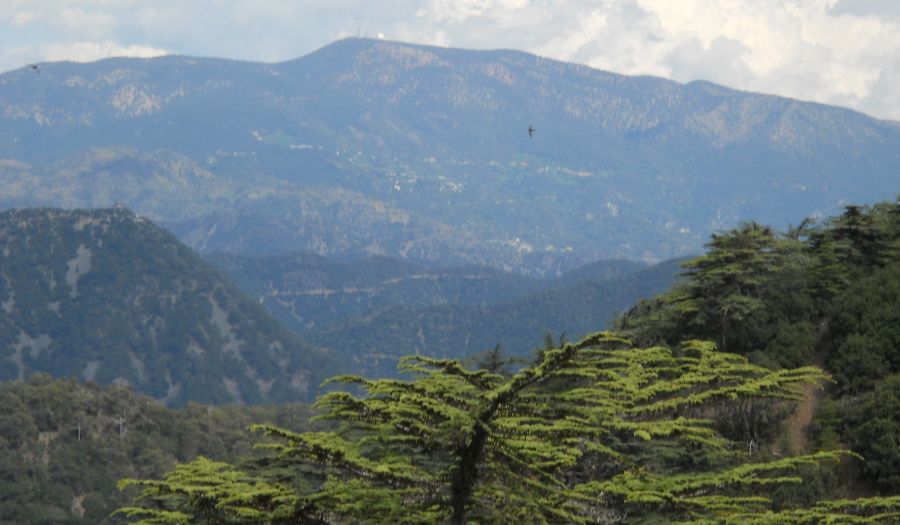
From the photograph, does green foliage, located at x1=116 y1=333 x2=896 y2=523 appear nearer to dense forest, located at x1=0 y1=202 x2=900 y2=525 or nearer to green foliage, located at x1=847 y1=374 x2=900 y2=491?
dense forest, located at x1=0 y1=202 x2=900 y2=525

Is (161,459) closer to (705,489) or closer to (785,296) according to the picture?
(785,296)

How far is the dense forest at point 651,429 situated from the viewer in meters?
18.4

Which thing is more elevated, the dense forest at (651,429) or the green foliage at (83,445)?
the dense forest at (651,429)

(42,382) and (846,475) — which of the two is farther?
(42,382)

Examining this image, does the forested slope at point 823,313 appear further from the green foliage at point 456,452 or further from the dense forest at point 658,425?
the green foliage at point 456,452

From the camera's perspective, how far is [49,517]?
123 metres

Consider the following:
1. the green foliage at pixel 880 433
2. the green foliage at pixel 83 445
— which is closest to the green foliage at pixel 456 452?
the green foliage at pixel 880 433

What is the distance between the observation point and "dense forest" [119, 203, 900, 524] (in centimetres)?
1839

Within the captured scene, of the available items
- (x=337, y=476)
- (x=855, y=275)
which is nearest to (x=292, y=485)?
(x=337, y=476)

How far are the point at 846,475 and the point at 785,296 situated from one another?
49.4 feet

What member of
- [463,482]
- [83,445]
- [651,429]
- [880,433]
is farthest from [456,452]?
[83,445]

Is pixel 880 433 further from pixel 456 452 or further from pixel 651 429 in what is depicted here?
pixel 456 452

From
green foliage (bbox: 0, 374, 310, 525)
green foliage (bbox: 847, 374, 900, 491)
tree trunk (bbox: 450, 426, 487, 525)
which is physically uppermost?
tree trunk (bbox: 450, 426, 487, 525)

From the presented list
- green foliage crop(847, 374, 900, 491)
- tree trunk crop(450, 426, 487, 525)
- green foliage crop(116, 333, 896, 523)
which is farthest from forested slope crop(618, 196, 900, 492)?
tree trunk crop(450, 426, 487, 525)
